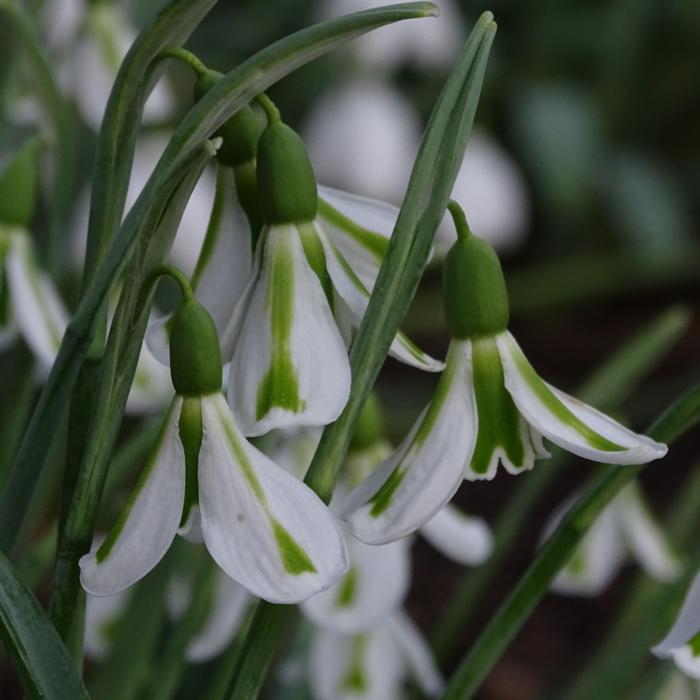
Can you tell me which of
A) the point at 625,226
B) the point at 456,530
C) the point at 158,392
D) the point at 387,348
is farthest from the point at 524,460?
the point at 625,226

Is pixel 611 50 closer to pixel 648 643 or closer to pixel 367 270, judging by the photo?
pixel 648 643

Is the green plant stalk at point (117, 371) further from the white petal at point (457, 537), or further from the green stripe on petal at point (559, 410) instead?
the white petal at point (457, 537)

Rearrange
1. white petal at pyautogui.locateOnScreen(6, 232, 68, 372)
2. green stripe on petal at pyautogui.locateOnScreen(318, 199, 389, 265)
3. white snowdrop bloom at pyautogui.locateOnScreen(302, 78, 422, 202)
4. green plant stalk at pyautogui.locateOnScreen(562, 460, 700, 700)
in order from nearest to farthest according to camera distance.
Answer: green stripe on petal at pyautogui.locateOnScreen(318, 199, 389, 265)
white petal at pyautogui.locateOnScreen(6, 232, 68, 372)
green plant stalk at pyautogui.locateOnScreen(562, 460, 700, 700)
white snowdrop bloom at pyautogui.locateOnScreen(302, 78, 422, 202)

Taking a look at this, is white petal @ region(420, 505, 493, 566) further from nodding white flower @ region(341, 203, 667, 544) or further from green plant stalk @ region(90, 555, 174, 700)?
nodding white flower @ region(341, 203, 667, 544)

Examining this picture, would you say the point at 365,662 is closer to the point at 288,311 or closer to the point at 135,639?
the point at 135,639

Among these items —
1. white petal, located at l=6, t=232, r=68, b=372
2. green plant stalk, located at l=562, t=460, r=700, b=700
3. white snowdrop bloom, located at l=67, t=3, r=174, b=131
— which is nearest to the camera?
white petal, located at l=6, t=232, r=68, b=372

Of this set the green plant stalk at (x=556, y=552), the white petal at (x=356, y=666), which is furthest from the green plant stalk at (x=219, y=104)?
the white petal at (x=356, y=666)

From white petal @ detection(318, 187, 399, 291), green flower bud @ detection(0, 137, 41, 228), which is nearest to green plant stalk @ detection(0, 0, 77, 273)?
green flower bud @ detection(0, 137, 41, 228)
